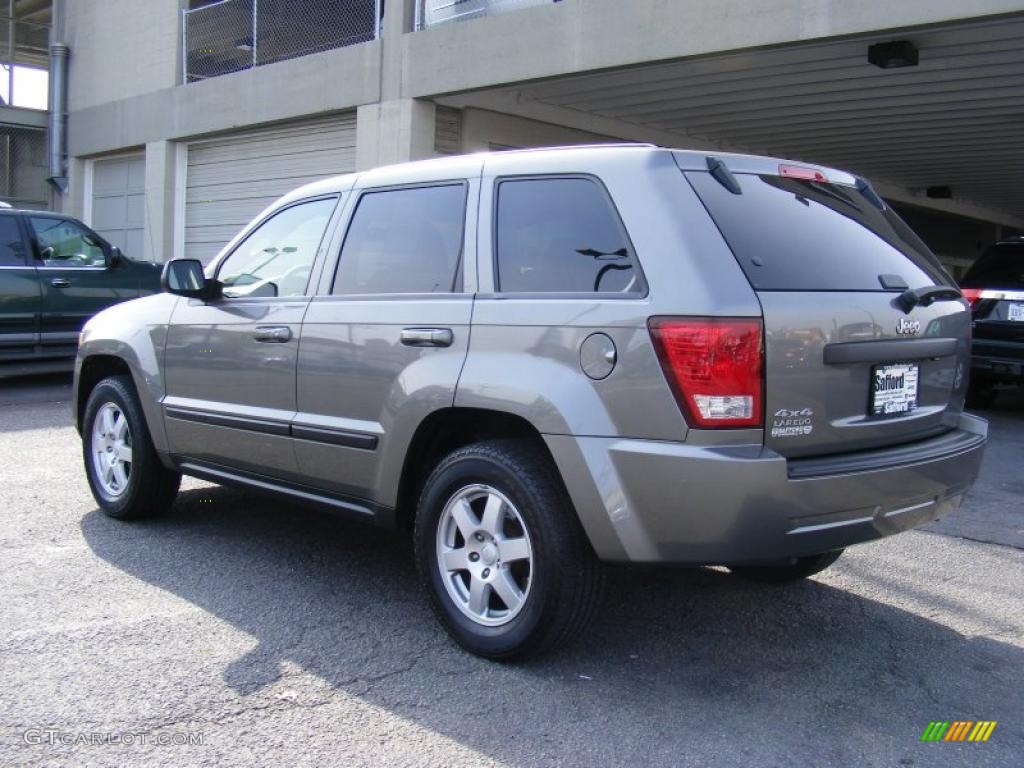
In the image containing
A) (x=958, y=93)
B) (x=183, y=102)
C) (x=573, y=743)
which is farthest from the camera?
(x=183, y=102)

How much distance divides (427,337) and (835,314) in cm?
149

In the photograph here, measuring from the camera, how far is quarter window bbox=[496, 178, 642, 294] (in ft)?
11.3

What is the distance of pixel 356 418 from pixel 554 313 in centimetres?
107

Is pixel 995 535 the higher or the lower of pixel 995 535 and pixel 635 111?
the lower

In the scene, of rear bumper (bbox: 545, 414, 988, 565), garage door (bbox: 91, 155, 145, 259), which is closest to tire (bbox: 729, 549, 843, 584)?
rear bumper (bbox: 545, 414, 988, 565)

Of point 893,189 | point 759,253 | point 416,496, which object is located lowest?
point 416,496

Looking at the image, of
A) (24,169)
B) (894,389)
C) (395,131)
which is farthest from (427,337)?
(24,169)

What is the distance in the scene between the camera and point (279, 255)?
15.7 ft

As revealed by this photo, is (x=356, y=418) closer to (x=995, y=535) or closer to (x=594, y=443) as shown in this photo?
(x=594, y=443)

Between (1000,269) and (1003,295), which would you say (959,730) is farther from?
(1000,269)

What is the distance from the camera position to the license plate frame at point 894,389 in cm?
348

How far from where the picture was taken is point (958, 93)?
37.2ft

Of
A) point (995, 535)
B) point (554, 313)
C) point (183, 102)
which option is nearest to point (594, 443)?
point (554, 313)

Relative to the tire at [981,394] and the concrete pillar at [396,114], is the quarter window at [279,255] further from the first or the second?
the tire at [981,394]
